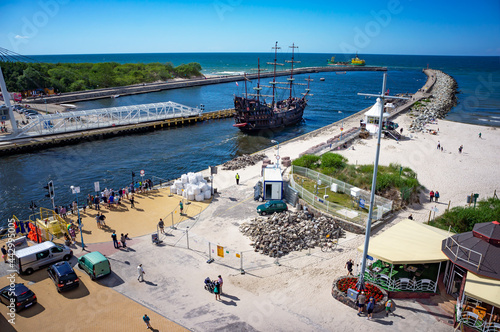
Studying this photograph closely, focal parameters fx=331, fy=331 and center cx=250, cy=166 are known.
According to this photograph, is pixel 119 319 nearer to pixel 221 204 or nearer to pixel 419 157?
pixel 221 204

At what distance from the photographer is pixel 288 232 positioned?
72.1 ft

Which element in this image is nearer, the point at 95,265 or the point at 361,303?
the point at 361,303

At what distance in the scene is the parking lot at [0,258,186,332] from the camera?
48.3 feet

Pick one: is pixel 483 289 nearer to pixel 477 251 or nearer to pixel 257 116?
pixel 477 251

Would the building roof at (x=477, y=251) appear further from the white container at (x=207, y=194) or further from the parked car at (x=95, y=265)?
the white container at (x=207, y=194)

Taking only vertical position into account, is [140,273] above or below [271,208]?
below

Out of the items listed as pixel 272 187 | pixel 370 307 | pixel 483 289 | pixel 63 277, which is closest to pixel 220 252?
pixel 63 277

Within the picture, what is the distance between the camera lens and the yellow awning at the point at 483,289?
13.6 meters

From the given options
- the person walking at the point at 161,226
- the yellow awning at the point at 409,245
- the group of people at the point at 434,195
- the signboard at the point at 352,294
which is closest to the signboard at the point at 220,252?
the person walking at the point at 161,226

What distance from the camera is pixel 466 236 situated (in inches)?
648

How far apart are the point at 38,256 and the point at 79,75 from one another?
110 metres

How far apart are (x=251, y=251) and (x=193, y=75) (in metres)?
139

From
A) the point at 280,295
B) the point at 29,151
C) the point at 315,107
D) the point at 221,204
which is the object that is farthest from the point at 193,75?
the point at 280,295

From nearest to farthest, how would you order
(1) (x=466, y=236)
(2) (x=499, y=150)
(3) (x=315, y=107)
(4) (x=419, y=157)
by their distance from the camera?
(1) (x=466, y=236) < (4) (x=419, y=157) < (2) (x=499, y=150) < (3) (x=315, y=107)
